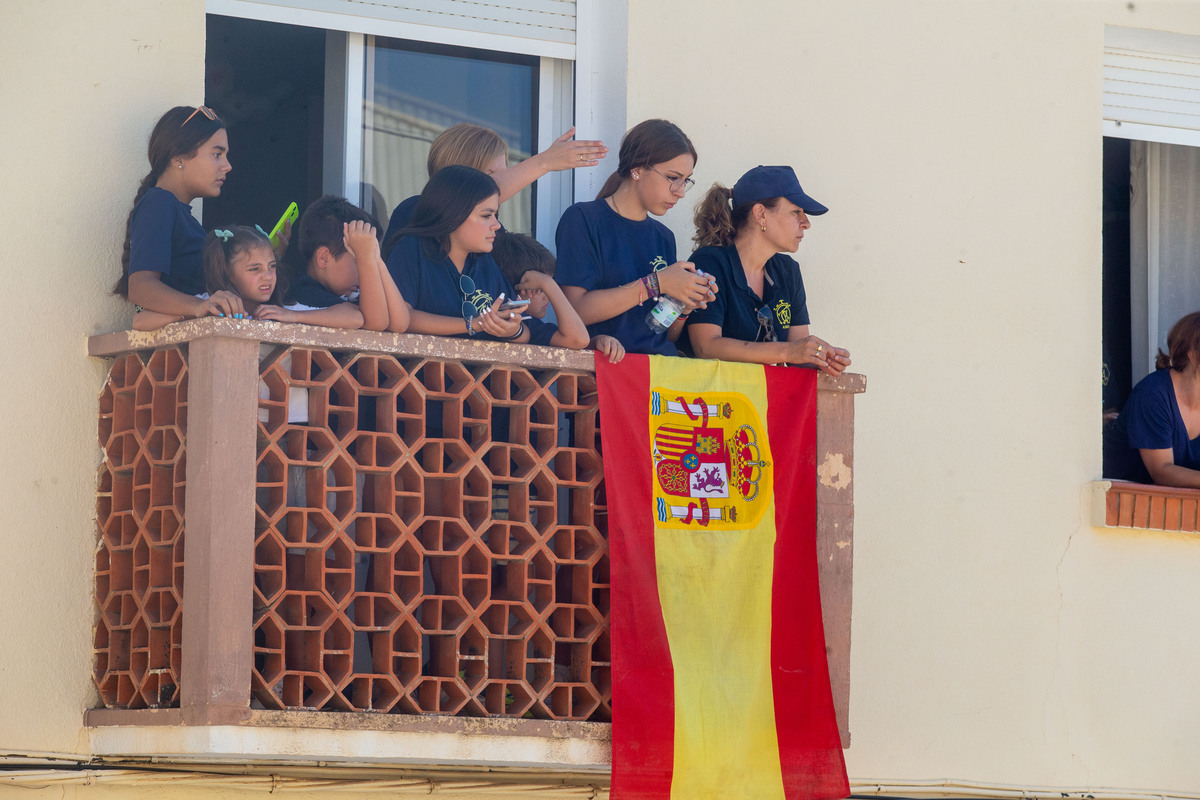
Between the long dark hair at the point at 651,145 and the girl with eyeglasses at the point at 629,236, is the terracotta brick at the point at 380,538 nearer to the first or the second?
the girl with eyeglasses at the point at 629,236

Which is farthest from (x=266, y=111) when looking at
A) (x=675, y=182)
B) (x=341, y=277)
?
(x=675, y=182)

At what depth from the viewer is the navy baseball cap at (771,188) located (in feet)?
20.0

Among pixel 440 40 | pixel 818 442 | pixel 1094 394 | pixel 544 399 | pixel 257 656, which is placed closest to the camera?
pixel 257 656

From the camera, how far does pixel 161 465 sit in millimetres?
5262

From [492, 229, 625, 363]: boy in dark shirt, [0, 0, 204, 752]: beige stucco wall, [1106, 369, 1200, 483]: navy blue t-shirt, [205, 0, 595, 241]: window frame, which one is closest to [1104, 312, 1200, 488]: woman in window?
[1106, 369, 1200, 483]: navy blue t-shirt

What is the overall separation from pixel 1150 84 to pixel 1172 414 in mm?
1570

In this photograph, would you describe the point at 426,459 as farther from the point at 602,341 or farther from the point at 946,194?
the point at 946,194

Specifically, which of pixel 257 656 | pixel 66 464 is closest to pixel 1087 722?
pixel 257 656

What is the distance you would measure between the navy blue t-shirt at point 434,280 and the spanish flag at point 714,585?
1.63ft

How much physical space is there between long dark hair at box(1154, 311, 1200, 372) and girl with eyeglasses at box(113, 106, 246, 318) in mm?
4111

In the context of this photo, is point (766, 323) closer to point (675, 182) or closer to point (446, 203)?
Result: point (675, 182)

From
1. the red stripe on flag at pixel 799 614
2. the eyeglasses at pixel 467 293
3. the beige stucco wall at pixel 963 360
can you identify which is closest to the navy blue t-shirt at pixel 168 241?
the eyeglasses at pixel 467 293

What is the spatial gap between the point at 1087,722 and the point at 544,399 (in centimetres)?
294

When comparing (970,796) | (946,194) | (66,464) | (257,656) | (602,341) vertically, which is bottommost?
(970,796)
